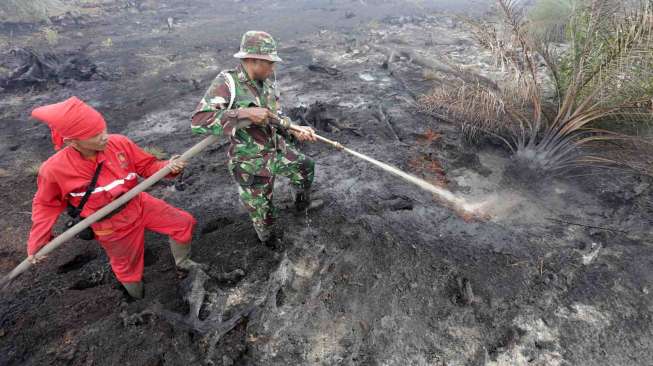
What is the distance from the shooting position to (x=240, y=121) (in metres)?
2.87

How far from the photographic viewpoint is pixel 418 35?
1422cm

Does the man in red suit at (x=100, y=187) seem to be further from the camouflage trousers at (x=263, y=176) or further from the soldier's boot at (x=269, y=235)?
the soldier's boot at (x=269, y=235)

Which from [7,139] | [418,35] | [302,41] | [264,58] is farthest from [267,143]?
[418,35]

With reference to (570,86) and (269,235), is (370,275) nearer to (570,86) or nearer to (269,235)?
(269,235)

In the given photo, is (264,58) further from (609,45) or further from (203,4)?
(203,4)

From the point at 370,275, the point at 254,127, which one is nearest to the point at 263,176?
the point at 254,127

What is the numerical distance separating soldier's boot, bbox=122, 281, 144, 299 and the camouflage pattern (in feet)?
4.07

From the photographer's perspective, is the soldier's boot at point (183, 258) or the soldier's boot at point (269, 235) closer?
the soldier's boot at point (183, 258)

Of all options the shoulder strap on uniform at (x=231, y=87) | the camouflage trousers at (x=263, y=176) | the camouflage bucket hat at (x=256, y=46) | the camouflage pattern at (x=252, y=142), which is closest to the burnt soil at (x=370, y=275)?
the camouflage trousers at (x=263, y=176)

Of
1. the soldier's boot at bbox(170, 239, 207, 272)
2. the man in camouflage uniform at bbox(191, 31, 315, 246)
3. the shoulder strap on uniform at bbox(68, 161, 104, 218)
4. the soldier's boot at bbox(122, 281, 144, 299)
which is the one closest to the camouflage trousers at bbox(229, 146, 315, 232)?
the man in camouflage uniform at bbox(191, 31, 315, 246)

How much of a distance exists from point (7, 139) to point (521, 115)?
9.32 meters

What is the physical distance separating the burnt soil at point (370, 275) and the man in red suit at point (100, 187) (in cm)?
57

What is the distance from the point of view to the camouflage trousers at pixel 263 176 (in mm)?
3301

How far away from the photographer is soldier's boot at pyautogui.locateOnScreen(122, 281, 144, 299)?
313 centimetres
